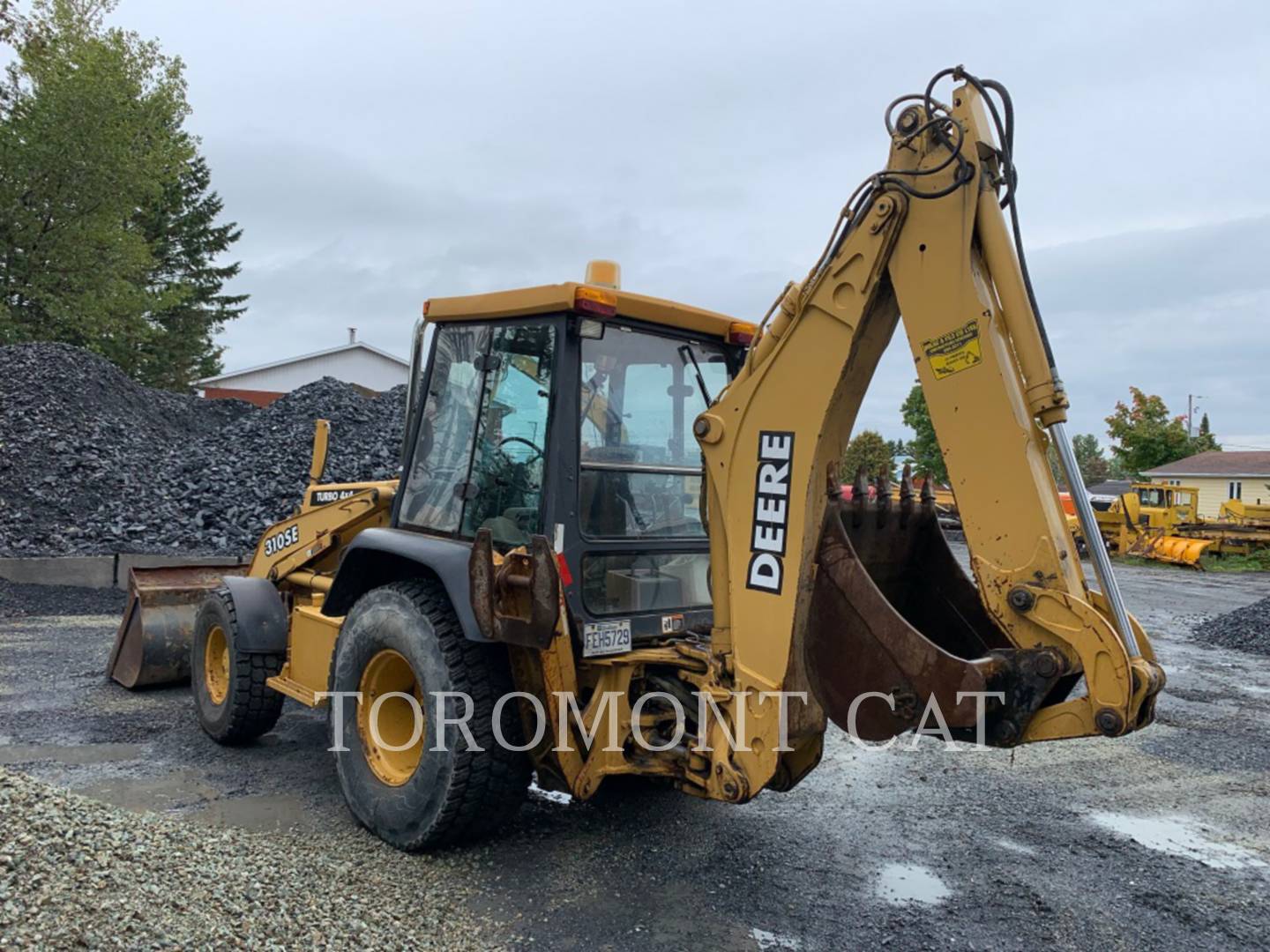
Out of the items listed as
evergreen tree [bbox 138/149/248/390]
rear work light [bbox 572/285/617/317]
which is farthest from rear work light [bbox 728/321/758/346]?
evergreen tree [bbox 138/149/248/390]

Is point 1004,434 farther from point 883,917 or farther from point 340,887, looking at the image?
point 340,887

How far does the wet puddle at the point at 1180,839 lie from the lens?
416 cm

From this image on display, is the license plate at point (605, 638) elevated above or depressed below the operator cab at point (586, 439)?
below

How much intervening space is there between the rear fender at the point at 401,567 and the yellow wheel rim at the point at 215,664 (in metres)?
1.36

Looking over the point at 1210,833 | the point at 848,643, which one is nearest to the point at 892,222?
the point at 848,643

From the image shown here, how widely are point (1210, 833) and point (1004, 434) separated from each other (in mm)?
3013

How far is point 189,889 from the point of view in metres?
2.92

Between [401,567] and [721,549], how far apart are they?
1.60 meters

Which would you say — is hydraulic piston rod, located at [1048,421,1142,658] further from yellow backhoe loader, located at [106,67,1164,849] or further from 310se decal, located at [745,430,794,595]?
310se decal, located at [745,430,794,595]

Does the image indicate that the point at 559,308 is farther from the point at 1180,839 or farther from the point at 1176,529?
the point at 1176,529

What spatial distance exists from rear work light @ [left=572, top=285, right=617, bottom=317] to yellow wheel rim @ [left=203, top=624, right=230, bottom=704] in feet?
10.3

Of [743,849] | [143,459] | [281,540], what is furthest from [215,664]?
[143,459]

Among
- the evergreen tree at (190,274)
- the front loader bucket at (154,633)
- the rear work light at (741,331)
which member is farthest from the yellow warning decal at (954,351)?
the evergreen tree at (190,274)

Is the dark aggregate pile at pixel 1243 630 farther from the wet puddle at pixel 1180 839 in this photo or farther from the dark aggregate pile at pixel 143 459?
the dark aggregate pile at pixel 143 459
